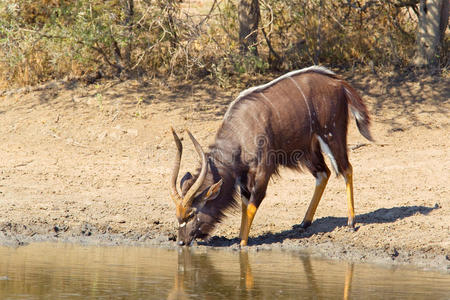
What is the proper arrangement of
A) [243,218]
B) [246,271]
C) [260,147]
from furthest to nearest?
[243,218], [260,147], [246,271]

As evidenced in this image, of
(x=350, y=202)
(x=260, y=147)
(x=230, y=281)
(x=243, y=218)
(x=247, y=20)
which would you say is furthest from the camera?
(x=247, y=20)

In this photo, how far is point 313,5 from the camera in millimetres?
11477

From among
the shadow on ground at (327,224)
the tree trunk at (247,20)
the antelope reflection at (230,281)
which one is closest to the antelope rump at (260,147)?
the shadow on ground at (327,224)

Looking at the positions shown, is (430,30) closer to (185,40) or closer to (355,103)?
(185,40)

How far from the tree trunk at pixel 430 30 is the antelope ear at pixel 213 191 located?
18.5ft

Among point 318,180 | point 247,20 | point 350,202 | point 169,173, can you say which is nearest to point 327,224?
point 350,202

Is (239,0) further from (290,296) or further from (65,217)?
(290,296)

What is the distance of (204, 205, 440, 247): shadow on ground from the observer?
7496 millimetres

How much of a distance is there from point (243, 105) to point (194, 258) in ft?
5.17

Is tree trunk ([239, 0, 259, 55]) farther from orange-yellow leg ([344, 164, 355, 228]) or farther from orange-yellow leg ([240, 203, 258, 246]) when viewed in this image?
orange-yellow leg ([240, 203, 258, 246])

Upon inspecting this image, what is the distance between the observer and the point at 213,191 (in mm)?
6988

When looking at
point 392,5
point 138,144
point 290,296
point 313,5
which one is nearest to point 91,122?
point 138,144

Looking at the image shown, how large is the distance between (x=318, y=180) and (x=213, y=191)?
55.7 inches

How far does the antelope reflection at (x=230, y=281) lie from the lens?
5.49 m
